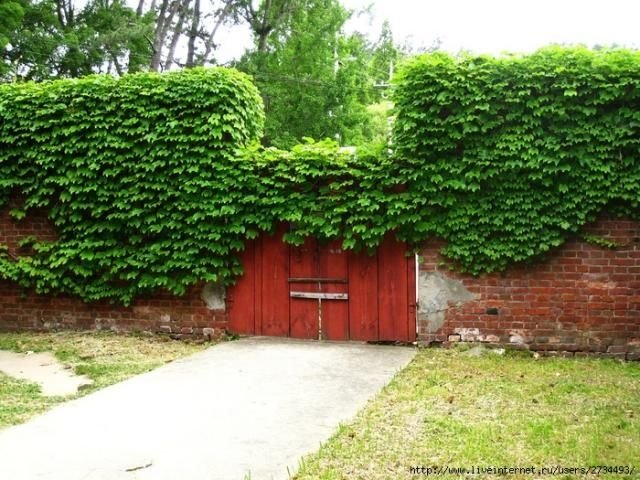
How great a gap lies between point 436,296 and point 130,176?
4.20 metres

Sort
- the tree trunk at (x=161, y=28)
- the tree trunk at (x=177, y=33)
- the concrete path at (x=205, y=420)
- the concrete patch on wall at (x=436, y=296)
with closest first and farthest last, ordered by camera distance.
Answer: the concrete path at (x=205, y=420), the concrete patch on wall at (x=436, y=296), the tree trunk at (x=161, y=28), the tree trunk at (x=177, y=33)

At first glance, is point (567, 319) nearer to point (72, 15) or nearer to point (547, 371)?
point (547, 371)

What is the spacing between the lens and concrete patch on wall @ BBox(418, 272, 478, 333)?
22.2ft

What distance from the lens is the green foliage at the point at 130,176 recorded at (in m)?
7.28

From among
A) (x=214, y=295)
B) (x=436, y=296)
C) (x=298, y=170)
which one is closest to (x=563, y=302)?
(x=436, y=296)

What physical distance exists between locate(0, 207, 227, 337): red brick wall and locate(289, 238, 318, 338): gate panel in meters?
0.96

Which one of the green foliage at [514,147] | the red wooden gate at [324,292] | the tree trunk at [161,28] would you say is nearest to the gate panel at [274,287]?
the red wooden gate at [324,292]

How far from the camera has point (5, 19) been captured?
639 inches

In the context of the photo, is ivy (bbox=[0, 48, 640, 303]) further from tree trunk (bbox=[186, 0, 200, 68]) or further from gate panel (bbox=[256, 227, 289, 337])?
tree trunk (bbox=[186, 0, 200, 68])

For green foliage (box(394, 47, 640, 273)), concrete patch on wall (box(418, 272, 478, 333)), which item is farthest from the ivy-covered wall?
concrete patch on wall (box(418, 272, 478, 333))

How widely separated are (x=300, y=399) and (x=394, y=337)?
2.43m

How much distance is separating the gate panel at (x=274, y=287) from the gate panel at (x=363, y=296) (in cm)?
85

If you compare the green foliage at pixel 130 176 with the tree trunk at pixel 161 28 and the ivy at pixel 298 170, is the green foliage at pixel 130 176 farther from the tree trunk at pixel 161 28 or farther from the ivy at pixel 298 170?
the tree trunk at pixel 161 28

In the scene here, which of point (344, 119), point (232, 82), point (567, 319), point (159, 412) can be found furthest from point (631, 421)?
point (344, 119)
